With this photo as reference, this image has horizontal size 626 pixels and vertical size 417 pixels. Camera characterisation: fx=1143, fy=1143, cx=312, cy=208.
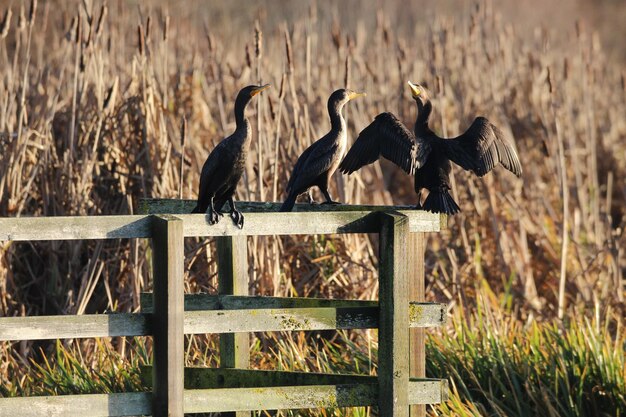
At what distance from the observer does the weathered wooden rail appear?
3.66 m

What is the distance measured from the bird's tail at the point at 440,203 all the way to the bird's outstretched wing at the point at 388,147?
0.13 metres

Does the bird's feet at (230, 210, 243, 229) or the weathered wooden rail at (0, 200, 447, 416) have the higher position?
the bird's feet at (230, 210, 243, 229)

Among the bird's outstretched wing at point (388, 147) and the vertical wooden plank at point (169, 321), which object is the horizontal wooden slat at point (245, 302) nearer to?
the bird's outstretched wing at point (388, 147)

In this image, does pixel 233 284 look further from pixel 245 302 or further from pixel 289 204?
pixel 289 204

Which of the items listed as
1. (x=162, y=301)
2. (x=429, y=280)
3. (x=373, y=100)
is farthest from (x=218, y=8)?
(x=162, y=301)

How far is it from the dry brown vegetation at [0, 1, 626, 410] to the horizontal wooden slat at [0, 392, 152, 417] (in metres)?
1.60

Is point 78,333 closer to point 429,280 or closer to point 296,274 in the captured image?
point 296,274

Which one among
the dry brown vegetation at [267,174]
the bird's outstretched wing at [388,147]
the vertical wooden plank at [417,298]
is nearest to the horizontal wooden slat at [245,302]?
the vertical wooden plank at [417,298]

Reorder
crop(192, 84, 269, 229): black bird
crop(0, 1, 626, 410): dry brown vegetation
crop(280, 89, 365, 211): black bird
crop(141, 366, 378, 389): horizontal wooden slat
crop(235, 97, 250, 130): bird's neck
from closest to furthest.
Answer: crop(141, 366, 378, 389): horizontal wooden slat < crop(192, 84, 269, 229): black bird < crop(235, 97, 250, 130): bird's neck < crop(280, 89, 365, 211): black bird < crop(0, 1, 626, 410): dry brown vegetation

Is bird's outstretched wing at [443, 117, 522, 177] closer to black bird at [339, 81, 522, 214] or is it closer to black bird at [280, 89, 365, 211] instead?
black bird at [339, 81, 522, 214]

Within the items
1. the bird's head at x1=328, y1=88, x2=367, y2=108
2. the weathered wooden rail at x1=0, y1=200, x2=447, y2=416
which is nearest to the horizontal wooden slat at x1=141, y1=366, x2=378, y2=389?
the weathered wooden rail at x1=0, y1=200, x2=447, y2=416

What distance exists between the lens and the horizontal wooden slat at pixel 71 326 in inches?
142

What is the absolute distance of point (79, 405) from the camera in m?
3.67

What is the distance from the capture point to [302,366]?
16.8 feet
